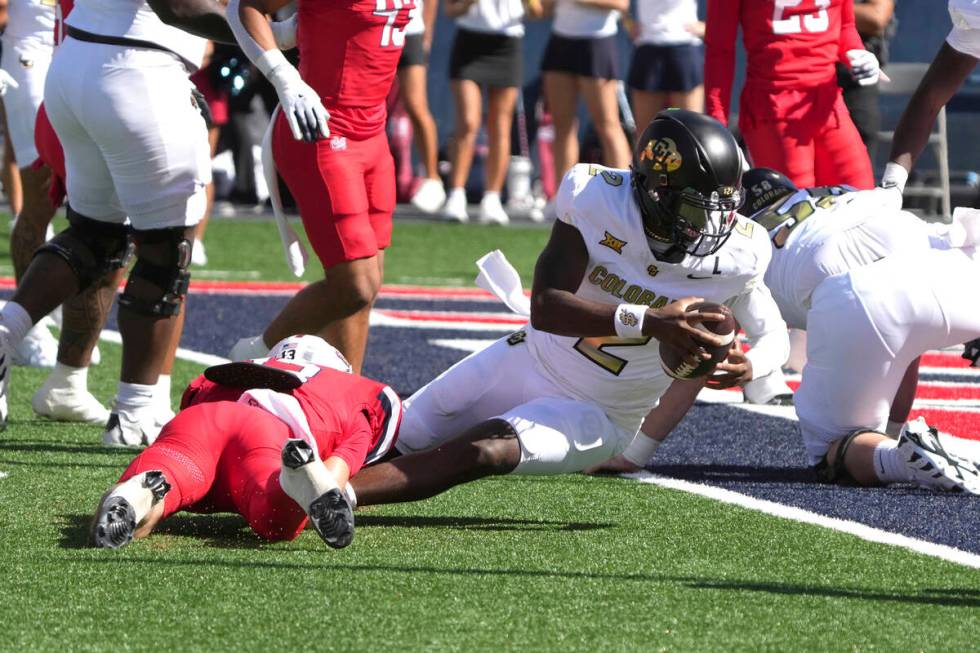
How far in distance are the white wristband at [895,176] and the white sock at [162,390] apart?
89.6 inches

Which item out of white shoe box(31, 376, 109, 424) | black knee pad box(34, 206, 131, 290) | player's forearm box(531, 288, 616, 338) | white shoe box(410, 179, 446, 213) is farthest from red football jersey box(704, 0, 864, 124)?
white shoe box(410, 179, 446, 213)

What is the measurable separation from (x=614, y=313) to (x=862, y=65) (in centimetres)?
320

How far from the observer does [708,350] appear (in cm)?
400

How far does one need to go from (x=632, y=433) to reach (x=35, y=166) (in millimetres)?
3400

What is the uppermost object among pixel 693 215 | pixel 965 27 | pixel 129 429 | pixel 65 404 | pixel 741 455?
pixel 965 27

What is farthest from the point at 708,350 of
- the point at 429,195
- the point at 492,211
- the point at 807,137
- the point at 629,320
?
the point at 492,211

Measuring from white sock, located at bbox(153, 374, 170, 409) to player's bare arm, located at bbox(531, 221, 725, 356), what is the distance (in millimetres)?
1423

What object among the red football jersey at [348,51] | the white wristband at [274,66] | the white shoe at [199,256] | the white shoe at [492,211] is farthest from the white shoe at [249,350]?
the white shoe at [492,211]

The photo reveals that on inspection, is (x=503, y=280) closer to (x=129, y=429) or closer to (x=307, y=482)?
(x=307, y=482)

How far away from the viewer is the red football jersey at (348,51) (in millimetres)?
5566

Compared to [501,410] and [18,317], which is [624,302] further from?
[18,317]

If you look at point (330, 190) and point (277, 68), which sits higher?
point (277, 68)

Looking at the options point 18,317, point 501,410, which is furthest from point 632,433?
point 18,317

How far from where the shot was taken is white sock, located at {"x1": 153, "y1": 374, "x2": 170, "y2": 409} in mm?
5219
